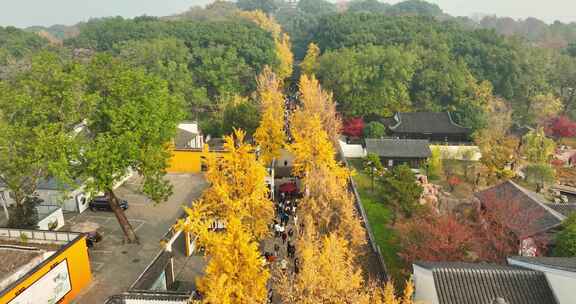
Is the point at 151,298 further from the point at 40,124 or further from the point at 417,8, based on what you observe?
the point at 417,8

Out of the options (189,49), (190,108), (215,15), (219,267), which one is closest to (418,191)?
(219,267)

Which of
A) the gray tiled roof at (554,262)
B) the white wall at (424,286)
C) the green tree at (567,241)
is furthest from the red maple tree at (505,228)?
the white wall at (424,286)

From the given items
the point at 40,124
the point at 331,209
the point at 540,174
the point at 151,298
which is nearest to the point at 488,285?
the point at 331,209

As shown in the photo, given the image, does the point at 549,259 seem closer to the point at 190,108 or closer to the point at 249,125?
the point at 249,125

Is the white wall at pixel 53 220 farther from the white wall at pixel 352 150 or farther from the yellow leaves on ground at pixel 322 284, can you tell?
the white wall at pixel 352 150

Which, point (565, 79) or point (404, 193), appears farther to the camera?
point (565, 79)

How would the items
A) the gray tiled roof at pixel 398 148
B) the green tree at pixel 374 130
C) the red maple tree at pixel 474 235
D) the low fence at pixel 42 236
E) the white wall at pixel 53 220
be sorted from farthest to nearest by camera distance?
the green tree at pixel 374 130
the gray tiled roof at pixel 398 148
the white wall at pixel 53 220
the red maple tree at pixel 474 235
the low fence at pixel 42 236

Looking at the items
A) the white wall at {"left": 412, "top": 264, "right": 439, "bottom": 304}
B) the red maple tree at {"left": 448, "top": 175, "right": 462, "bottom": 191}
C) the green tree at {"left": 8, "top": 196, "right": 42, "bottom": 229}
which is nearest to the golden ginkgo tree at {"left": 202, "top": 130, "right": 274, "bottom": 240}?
the white wall at {"left": 412, "top": 264, "right": 439, "bottom": 304}
